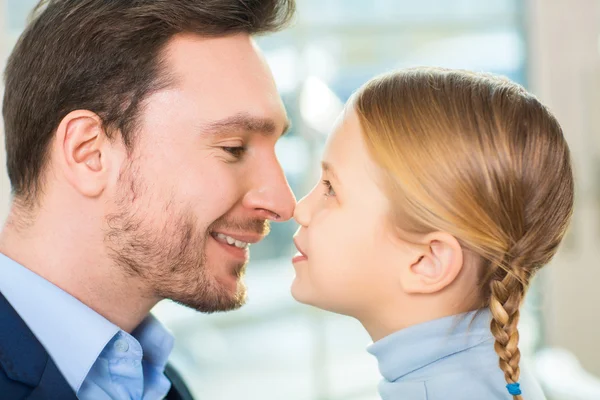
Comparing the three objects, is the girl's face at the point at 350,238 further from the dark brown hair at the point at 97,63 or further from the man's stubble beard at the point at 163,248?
the dark brown hair at the point at 97,63

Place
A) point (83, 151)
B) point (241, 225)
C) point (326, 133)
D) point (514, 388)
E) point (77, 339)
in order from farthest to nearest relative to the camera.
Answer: point (326, 133)
point (241, 225)
point (83, 151)
point (77, 339)
point (514, 388)

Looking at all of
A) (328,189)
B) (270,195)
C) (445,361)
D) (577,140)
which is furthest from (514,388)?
(577,140)

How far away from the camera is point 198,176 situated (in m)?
1.56

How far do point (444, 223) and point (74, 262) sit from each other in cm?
76

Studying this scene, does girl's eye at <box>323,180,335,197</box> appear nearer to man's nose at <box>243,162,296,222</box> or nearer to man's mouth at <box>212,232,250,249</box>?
man's nose at <box>243,162,296,222</box>

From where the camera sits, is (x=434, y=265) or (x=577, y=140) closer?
(x=434, y=265)

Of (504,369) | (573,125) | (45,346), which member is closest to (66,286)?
(45,346)

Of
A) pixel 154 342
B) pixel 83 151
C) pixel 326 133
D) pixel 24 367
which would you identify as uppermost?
pixel 83 151

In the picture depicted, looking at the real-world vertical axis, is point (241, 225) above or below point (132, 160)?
below

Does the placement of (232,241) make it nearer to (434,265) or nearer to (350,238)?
(350,238)

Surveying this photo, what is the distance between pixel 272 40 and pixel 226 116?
2.14 metres

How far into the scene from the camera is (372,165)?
1336mm

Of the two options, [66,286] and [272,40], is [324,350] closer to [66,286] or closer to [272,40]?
[272,40]

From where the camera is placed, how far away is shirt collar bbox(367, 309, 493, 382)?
1293 mm
